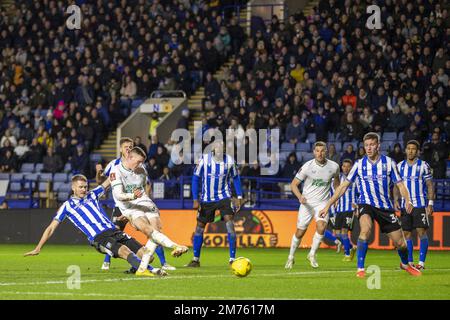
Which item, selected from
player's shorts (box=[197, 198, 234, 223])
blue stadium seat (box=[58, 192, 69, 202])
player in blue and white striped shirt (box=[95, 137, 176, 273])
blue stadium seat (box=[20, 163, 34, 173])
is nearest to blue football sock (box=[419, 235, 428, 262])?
player's shorts (box=[197, 198, 234, 223])

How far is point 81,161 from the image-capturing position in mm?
27750

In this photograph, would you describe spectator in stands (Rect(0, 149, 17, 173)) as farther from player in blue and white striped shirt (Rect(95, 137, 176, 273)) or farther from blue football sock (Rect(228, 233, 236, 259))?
player in blue and white striped shirt (Rect(95, 137, 176, 273))

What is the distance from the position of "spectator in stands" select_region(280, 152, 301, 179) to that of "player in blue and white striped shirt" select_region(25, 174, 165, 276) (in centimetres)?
1141

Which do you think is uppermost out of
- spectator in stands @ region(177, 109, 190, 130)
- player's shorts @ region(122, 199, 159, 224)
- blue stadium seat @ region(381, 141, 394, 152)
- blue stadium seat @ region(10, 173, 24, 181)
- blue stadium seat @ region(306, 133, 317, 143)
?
spectator in stands @ region(177, 109, 190, 130)

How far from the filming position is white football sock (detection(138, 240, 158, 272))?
42.0ft

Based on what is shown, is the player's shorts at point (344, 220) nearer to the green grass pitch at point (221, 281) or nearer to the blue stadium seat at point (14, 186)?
the green grass pitch at point (221, 281)

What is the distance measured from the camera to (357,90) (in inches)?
1009

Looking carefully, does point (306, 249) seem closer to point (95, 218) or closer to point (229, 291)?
point (95, 218)

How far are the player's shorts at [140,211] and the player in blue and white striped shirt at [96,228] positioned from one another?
26.7 inches
